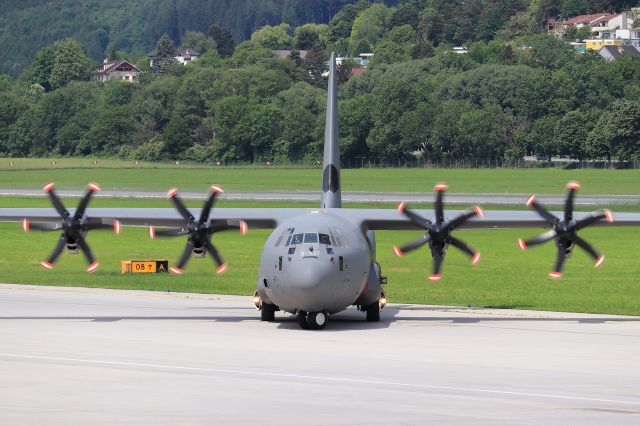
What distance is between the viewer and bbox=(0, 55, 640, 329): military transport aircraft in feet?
107

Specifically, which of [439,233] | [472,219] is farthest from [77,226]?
[472,219]

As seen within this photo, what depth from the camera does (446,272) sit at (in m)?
52.3

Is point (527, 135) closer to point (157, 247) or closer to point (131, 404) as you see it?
point (157, 247)

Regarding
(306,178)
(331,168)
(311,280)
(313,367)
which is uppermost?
(331,168)

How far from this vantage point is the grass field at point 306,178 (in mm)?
122562

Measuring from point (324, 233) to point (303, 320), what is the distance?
2.53 m

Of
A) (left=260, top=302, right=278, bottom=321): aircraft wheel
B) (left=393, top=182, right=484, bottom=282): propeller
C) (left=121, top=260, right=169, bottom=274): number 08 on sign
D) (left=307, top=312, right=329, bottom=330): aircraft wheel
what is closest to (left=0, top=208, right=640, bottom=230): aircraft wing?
(left=393, top=182, right=484, bottom=282): propeller

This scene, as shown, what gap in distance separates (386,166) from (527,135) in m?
19.9

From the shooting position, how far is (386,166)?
17338 cm

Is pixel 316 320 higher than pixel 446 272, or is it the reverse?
pixel 316 320

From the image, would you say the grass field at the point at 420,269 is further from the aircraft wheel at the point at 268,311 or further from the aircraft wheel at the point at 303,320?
the aircraft wheel at the point at 303,320

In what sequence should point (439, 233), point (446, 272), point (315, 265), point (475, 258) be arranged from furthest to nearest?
point (446, 272), point (439, 233), point (475, 258), point (315, 265)

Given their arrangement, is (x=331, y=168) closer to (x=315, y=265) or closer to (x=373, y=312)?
(x=373, y=312)

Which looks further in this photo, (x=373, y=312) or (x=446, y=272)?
(x=446, y=272)
